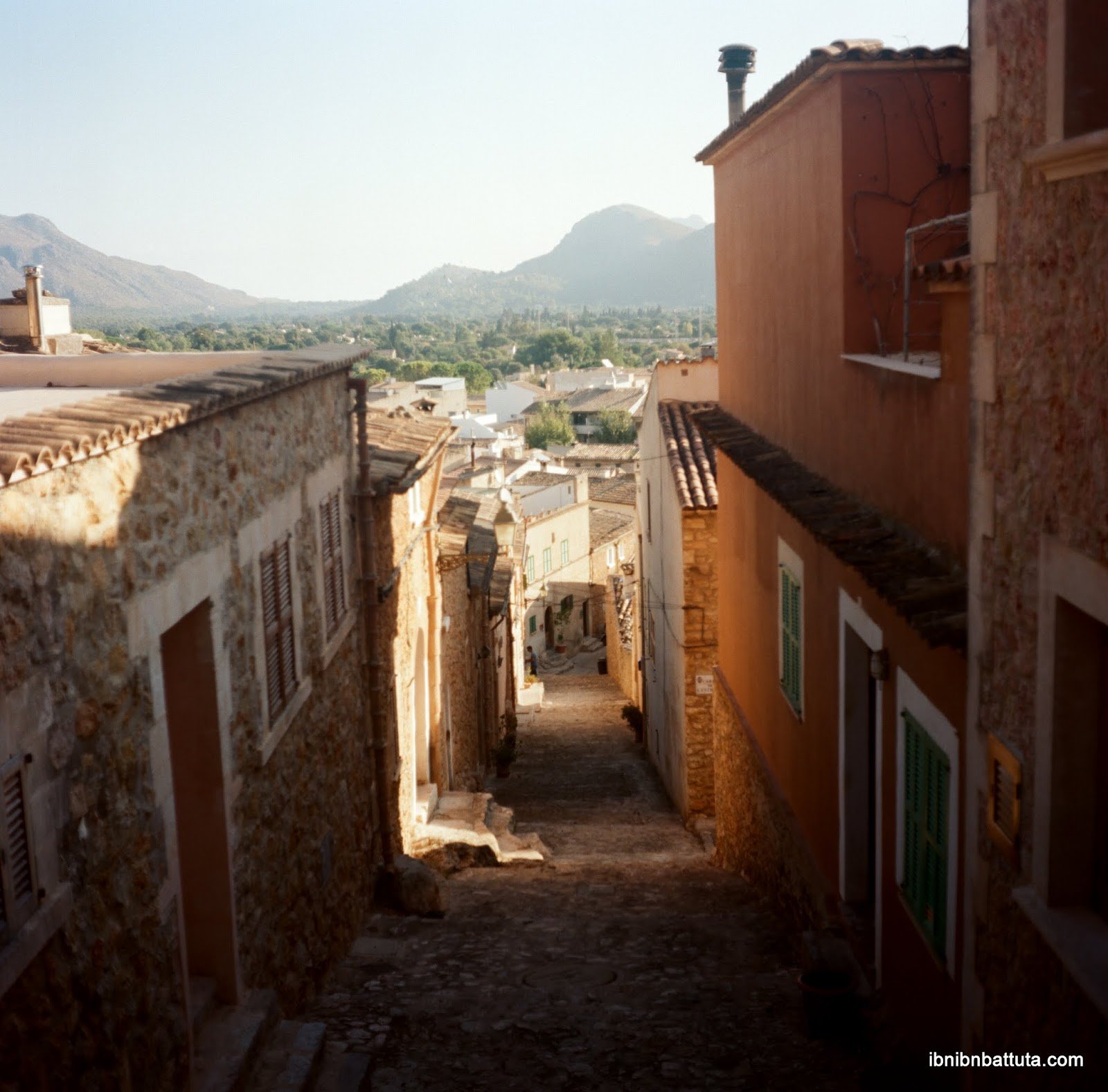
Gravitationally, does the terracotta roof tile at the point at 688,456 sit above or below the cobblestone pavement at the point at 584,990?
above

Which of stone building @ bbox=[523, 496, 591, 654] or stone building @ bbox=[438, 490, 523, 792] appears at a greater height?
stone building @ bbox=[438, 490, 523, 792]

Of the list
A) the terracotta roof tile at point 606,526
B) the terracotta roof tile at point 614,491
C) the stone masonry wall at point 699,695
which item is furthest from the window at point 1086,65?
the terracotta roof tile at point 614,491

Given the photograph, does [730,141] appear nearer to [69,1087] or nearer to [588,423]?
[69,1087]

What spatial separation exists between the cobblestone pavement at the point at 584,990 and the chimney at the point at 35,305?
37.6 ft

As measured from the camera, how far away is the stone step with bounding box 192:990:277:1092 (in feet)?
18.8

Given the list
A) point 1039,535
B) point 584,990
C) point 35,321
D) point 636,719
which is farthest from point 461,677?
point 1039,535

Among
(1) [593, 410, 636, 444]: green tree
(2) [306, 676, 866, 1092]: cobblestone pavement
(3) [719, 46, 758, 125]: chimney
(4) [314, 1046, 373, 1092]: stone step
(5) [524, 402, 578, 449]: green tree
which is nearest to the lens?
(4) [314, 1046, 373, 1092]: stone step

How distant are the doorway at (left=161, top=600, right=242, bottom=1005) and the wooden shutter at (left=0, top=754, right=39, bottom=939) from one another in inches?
87.2

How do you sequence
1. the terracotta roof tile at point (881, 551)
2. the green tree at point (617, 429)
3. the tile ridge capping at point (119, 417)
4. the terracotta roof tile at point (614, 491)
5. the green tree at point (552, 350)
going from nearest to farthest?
the tile ridge capping at point (119, 417)
the terracotta roof tile at point (881, 551)
the terracotta roof tile at point (614, 491)
the green tree at point (617, 429)
the green tree at point (552, 350)

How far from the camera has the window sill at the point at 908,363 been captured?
5.98 meters

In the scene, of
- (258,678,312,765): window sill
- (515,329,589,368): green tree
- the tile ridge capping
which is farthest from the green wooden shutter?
(515,329,589,368): green tree

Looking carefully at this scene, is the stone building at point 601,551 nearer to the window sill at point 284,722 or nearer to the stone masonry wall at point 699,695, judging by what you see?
the stone masonry wall at point 699,695

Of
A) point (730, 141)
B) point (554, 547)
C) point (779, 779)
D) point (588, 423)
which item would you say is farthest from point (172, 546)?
point (588, 423)

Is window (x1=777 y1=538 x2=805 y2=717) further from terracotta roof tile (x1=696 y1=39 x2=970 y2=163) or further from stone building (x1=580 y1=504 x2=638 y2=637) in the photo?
stone building (x1=580 y1=504 x2=638 y2=637)
